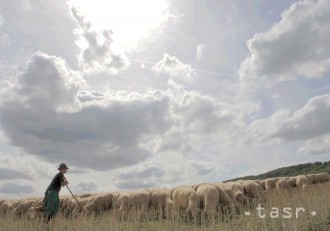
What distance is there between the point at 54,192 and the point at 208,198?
6.74m

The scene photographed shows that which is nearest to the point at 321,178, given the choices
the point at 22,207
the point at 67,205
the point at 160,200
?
the point at 160,200

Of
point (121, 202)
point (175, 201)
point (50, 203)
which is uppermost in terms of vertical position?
point (121, 202)

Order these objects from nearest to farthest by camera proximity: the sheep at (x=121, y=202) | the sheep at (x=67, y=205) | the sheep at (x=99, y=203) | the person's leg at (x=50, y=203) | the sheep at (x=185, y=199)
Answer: the person's leg at (x=50, y=203)
the sheep at (x=185, y=199)
the sheep at (x=121, y=202)
the sheep at (x=99, y=203)
the sheep at (x=67, y=205)

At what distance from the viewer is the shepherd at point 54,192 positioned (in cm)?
1742

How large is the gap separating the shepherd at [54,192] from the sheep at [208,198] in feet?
19.4

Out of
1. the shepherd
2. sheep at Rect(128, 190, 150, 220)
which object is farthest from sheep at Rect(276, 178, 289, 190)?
the shepherd

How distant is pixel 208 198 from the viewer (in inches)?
796

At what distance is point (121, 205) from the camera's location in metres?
23.8

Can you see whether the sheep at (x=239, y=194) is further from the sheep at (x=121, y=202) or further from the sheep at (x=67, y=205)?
the sheep at (x=67, y=205)

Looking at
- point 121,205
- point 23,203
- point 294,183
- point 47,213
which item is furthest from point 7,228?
point 294,183

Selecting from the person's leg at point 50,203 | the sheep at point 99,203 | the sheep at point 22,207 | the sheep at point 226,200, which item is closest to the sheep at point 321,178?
the sheep at point 226,200

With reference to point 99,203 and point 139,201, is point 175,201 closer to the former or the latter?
point 139,201

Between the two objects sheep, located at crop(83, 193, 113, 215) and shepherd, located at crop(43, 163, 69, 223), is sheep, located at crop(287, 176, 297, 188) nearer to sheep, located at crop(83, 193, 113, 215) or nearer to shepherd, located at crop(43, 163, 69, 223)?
sheep, located at crop(83, 193, 113, 215)

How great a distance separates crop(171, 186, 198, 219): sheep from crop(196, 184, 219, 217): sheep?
34 cm
